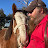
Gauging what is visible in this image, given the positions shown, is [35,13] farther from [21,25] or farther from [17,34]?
[17,34]

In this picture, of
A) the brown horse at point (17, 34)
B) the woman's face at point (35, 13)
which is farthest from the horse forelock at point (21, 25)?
the woman's face at point (35, 13)

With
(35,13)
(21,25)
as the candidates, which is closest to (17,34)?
(21,25)

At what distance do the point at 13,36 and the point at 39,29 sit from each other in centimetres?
99

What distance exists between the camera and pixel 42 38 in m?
1.72

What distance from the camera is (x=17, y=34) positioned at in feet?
8.01

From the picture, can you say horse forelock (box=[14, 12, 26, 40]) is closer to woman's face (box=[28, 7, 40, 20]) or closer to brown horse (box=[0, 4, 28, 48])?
brown horse (box=[0, 4, 28, 48])

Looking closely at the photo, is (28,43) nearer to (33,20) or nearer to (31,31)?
(31,31)

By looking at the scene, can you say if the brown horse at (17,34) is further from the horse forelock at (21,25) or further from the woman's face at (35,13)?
the woman's face at (35,13)

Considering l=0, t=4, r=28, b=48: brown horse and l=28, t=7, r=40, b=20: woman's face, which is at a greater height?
l=28, t=7, r=40, b=20: woman's face

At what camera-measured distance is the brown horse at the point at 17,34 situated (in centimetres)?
208

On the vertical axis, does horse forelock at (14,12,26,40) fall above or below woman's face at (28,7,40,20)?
below

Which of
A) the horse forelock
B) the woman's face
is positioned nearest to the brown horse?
the horse forelock

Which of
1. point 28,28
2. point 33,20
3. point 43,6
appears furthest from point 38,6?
point 28,28

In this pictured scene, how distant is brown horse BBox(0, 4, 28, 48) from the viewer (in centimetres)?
208
